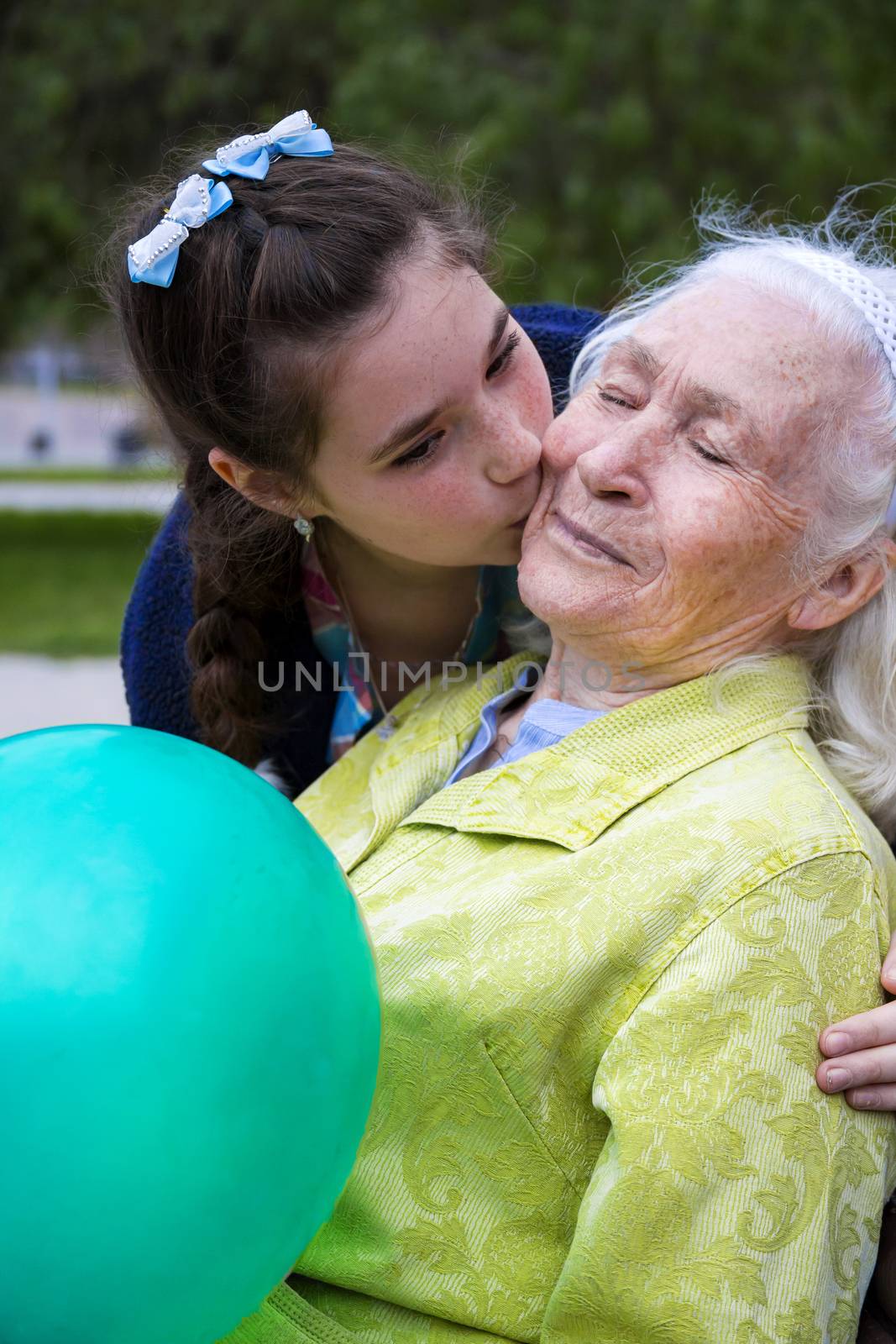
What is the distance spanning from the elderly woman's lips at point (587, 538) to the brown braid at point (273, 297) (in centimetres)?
42

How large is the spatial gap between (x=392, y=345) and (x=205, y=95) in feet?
31.8

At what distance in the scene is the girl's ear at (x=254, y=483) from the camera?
93.0 inches

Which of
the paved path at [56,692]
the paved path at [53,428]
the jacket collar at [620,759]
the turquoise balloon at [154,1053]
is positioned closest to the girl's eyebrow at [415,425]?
the jacket collar at [620,759]

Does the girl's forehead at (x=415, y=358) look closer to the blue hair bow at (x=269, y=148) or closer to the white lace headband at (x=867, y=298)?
the blue hair bow at (x=269, y=148)

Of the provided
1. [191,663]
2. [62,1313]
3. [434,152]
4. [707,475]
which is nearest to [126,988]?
[62,1313]

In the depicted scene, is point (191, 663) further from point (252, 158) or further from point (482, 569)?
point (252, 158)

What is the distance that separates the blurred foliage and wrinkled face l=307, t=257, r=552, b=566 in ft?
18.5

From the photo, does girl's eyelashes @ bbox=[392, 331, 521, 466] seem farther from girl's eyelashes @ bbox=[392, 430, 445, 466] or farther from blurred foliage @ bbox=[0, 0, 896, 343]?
blurred foliage @ bbox=[0, 0, 896, 343]

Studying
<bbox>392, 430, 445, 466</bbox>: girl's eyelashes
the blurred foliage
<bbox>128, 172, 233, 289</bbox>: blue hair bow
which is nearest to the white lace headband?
<bbox>392, 430, 445, 466</bbox>: girl's eyelashes

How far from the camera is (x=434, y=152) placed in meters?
2.73

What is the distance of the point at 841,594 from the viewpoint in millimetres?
2053

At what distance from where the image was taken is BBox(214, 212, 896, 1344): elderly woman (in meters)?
1.60

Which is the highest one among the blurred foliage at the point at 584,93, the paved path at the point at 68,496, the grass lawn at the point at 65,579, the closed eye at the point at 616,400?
the closed eye at the point at 616,400

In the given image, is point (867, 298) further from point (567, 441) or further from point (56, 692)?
point (56, 692)
